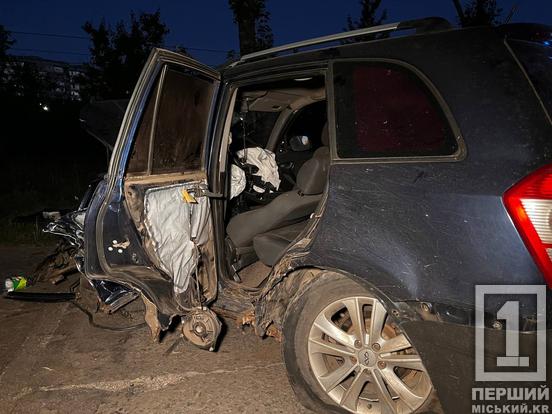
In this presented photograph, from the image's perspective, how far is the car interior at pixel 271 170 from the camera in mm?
3213

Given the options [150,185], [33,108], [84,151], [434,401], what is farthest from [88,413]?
[33,108]

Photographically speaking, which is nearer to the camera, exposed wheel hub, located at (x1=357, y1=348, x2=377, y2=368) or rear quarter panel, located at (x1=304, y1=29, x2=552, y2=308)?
rear quarter panel, located at (x1=304, y1=29, x2=552, y2=308)

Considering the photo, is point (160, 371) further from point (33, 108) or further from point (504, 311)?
point (33, 108)

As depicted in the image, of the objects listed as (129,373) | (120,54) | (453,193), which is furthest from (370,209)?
(120,54)

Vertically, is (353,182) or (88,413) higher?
(353,182)

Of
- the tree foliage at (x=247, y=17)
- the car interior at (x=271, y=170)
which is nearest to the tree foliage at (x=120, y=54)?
the tree foliage at (x=247, y=17)

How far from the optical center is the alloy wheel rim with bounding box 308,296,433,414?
6.73ft

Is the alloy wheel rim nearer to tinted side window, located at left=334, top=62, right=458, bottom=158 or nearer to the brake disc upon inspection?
the brake disc

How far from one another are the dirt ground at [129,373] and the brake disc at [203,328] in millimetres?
353

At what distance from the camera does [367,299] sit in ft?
6.75

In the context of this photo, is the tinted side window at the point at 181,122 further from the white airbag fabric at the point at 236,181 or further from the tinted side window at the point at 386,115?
the tinted side window at the point at 386,115

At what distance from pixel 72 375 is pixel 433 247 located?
8.41 feet

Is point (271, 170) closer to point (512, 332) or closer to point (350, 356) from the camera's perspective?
point (350, 356)

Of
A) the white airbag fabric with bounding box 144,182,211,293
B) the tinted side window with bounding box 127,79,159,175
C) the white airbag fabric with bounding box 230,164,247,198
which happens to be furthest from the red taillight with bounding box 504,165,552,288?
the white airbag fabric with bounding box 230,164,247,198
